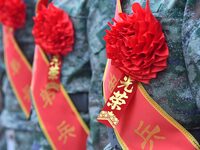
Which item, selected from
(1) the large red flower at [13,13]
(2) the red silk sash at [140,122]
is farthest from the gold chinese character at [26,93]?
(2) the red silk sash at [140,122]

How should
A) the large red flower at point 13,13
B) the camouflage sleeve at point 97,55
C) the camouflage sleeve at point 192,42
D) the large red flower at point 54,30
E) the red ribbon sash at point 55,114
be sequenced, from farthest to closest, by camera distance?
the large red flower at point 13,13
the red ribbon sash at point 55,114
the large red flower at point 54,30
the camouflage sleeve at point 97,55
the camouflage sleeve at point 192,42

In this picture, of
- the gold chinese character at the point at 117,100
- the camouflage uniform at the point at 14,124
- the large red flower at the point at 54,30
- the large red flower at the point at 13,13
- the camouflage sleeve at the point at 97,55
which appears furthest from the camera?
the camouflage uniform at the point at 14,124

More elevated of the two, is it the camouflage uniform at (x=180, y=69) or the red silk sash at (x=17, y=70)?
the camouflage uniform at (x=180, y=69)

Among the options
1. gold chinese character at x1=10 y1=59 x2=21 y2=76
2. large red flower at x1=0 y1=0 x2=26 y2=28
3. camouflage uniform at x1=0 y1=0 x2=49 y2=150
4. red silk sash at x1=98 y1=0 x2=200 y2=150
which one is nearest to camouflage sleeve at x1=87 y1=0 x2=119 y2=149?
red silk sash at x1=98 y1=0 x2=200 y2=150

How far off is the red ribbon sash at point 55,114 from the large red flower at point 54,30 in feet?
0.38

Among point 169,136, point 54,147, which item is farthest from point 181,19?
point 54,147

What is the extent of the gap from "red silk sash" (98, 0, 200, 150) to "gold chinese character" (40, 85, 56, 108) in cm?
78

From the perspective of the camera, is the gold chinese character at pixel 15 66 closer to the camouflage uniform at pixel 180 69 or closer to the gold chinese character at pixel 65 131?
the gold chinese character at pixel 65 131

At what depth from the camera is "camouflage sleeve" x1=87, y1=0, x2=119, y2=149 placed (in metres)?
1.96

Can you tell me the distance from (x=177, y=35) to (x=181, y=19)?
42mm

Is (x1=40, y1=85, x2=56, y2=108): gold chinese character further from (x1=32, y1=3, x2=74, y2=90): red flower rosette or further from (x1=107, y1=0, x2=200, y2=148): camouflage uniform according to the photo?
(x1=107, y1=0, x2=200, y2=148): camouflage uniform

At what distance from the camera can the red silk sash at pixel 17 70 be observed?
2953 mm

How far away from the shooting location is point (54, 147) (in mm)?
2402

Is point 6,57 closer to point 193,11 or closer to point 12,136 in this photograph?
point 12,136
